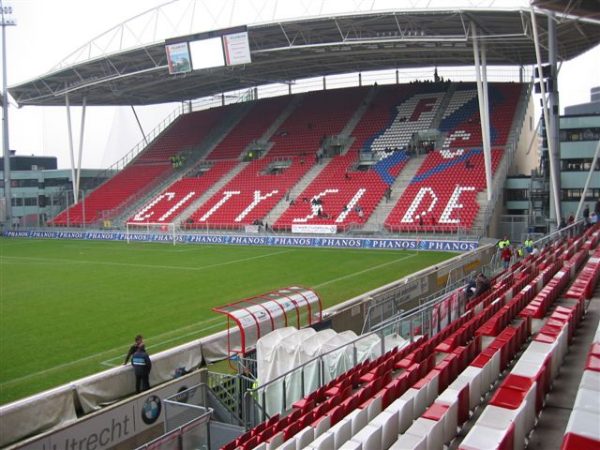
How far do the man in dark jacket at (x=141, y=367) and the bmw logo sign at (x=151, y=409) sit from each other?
1.12 metres

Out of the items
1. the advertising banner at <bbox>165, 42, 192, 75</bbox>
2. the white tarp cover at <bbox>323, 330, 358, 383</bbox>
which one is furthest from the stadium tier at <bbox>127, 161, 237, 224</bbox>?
the white tarp cover at <bbox>323, 330, 358, 383</bbox>

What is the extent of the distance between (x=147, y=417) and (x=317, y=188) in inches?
1272

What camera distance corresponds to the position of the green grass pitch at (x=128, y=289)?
14.2 m

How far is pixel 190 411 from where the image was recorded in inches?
369

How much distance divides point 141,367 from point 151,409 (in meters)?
1.20

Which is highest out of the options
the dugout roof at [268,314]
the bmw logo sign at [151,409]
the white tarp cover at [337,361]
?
the dugout roof at [268,314]

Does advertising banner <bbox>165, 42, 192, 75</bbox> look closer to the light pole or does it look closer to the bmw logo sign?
the light pole

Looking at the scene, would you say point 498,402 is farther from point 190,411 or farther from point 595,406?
point 190,411

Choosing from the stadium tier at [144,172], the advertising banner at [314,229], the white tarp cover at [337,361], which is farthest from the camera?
the stadium tier at [144,172]

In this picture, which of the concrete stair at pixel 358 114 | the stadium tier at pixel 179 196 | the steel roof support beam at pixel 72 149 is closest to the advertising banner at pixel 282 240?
the stadium tier at pixel 179 196

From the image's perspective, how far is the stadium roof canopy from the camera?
31.3 m

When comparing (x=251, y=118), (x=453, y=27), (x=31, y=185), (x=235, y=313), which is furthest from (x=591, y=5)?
(x=31, y=185)

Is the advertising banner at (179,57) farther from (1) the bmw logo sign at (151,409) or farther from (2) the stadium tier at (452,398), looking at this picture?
(2) the stadium tier at (452,398)

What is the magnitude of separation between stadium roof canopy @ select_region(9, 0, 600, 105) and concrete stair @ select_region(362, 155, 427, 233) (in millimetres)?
7289
